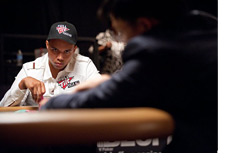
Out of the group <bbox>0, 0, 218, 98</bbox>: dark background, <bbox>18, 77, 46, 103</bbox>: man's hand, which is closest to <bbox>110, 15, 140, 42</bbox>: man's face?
<bbox>18, 77, 46, 103</bbox>: man's hand

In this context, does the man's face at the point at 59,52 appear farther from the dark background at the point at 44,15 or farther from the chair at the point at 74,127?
the dark background at the point at 44,15

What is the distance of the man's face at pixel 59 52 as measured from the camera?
5.95 ft

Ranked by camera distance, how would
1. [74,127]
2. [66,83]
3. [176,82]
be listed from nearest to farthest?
1. [74,127]
2. [176,82]
3. [66,83]

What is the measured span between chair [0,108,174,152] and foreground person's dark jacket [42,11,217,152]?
91 millimetres

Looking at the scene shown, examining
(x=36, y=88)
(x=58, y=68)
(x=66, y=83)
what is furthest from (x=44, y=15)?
(x=36, y=88)

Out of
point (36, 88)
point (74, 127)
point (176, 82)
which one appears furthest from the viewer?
point (36, 88)

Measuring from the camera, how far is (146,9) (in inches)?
24.2

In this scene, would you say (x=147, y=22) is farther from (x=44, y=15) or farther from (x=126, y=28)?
(x=44, y=15)

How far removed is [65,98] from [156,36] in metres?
0.31

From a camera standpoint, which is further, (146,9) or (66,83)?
(66,83)

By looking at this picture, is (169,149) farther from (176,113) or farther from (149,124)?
(149,124)

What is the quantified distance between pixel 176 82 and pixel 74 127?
281 millimetres

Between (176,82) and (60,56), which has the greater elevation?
(60,56)

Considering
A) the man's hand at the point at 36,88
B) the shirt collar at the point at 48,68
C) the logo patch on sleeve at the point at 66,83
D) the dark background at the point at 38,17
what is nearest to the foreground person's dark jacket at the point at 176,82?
the man's hand at the point at 36,88
